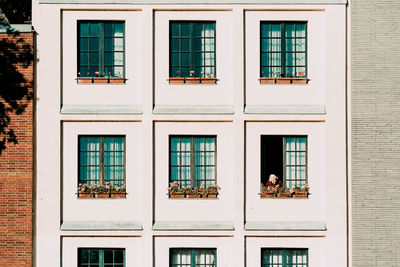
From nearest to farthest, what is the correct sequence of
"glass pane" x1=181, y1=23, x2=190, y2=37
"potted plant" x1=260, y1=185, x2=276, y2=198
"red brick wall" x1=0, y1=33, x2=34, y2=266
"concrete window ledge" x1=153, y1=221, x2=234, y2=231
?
"red brick wall" x1=0, y1=33, x2=34, y2=266 < "concrete window ledge" x1=153, y1=221, x2=234, y2=231 < "potted plant" x1=260, y1=185, x2=276, y2=198 < "glass pane" x1=181, y1=23, x2=190, y2=37

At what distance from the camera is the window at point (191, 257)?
1612cm

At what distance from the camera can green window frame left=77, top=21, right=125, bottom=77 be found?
16.2 metres

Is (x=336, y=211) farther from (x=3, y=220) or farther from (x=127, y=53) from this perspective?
(x=3, y=220)

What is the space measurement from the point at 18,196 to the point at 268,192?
27.9 ft

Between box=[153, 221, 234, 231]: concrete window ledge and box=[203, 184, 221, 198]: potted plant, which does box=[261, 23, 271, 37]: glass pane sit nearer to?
box=[203, 184, 221, 198]: potted plant

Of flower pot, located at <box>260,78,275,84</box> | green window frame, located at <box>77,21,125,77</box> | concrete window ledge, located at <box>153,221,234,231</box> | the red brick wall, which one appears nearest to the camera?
the red brick wall

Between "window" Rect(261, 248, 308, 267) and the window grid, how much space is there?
7.53ft

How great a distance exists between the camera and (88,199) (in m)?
15.9

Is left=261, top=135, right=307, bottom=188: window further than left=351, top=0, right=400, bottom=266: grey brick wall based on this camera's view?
Yes

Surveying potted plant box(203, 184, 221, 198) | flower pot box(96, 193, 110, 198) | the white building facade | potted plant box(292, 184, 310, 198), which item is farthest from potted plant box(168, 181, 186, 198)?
potted plant box(292, 184, 310, 198)

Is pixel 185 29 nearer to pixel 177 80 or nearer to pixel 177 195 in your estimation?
pixel 177 80

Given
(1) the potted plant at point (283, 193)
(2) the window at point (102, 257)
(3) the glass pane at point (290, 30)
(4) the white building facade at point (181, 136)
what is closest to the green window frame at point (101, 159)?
(4) the white building facade at point (181, 136)

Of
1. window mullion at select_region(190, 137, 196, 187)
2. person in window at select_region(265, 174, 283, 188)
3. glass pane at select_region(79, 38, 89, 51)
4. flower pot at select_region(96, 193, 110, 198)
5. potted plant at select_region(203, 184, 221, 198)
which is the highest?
glass pane at select_region(79, 38, 89, 51)

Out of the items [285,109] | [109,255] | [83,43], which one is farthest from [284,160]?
[83,43]
